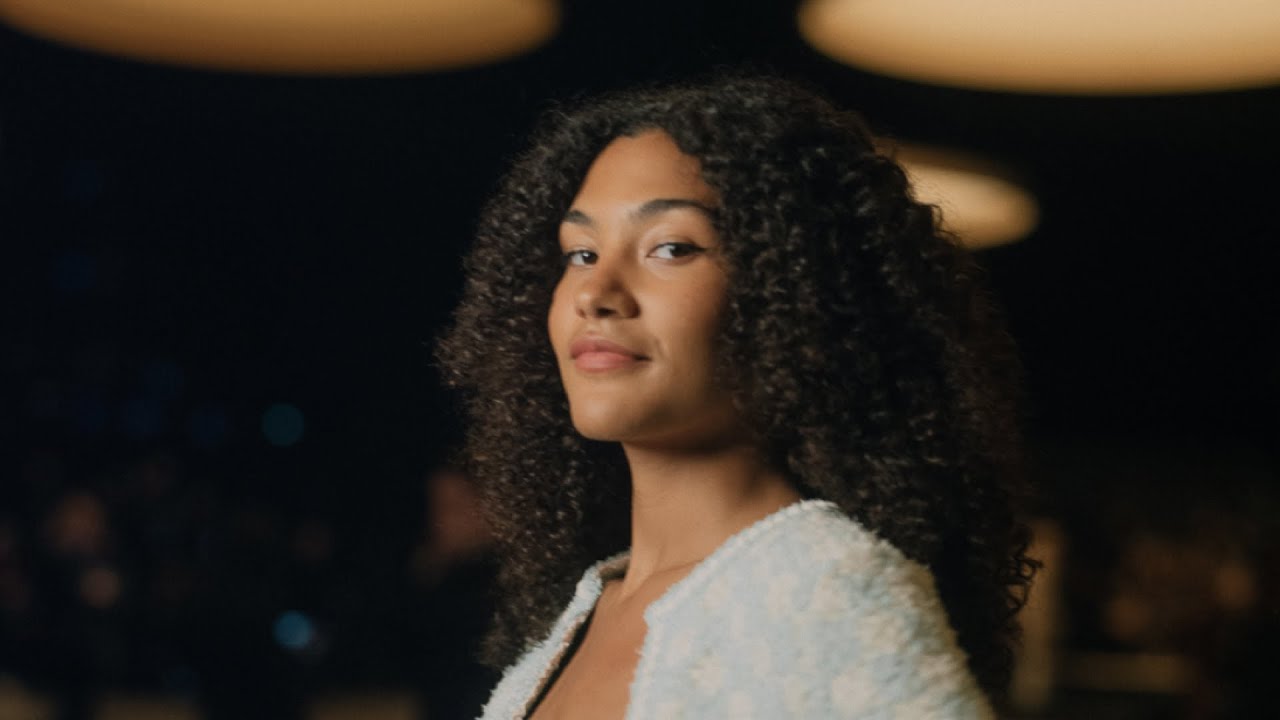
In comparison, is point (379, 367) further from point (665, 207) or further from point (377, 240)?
point (665, 207)

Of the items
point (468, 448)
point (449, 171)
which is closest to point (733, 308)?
point (468, 448)

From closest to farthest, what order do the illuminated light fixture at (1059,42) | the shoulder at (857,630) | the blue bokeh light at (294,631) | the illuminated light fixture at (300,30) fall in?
the shoulder at (857,630) < the illuminated light fixture at (1059,42) < the illuminated light fixture at (300,30) < the blue bokeh light at (294,631)

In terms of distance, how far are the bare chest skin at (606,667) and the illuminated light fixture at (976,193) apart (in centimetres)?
374

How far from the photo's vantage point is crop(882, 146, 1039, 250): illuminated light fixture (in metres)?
5.62

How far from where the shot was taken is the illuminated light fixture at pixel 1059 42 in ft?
12.8

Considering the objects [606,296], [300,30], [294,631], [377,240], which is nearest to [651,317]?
[606,296]

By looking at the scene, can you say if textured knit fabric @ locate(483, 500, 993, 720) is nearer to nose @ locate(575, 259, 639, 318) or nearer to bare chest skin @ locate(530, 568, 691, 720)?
bare chest skin @ locate(530, 568, 691, 720)

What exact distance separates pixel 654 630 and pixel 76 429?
546cm

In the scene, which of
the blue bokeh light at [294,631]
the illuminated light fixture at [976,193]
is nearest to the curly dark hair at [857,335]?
the illuminated light fixture at [976,193]

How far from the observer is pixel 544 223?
2.07 meters

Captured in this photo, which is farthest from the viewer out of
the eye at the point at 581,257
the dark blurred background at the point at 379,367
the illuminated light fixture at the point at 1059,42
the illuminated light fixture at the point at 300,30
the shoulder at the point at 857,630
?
the dark blurred background at the point at 379,367

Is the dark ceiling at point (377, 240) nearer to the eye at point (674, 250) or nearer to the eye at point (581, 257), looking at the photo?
the eye at point (581, 257)

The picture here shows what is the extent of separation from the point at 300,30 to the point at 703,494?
2971 mm

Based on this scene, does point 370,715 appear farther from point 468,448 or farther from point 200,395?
point 468,448
